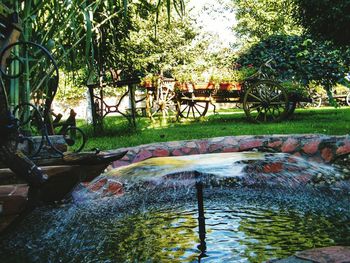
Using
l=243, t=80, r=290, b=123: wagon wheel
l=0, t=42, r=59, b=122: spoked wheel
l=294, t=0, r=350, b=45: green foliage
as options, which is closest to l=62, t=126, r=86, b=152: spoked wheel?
l=0, t=42, r=59, b=122: spoked wheel

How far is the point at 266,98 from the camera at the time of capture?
25.5ft

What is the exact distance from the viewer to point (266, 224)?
268 cm

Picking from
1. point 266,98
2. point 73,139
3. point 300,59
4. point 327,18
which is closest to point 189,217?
point 73,139

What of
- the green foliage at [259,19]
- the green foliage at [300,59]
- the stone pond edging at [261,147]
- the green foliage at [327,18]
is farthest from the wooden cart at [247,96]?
the green foliage at [259,19]

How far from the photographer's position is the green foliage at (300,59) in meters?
7.80

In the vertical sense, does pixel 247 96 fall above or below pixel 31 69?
below

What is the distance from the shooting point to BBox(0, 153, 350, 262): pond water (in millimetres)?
2246

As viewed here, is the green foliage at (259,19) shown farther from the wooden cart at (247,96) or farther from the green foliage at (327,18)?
the green foliage at (327,18)

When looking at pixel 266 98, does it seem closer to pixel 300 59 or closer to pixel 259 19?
pixel 300 59

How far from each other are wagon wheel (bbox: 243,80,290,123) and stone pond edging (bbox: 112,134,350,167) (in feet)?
12.1

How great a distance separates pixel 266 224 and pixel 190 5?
16.8 meters

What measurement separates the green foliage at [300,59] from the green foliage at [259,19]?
1529 cm

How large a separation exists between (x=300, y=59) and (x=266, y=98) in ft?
3.82

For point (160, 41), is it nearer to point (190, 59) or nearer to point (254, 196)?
point (190, 59)
